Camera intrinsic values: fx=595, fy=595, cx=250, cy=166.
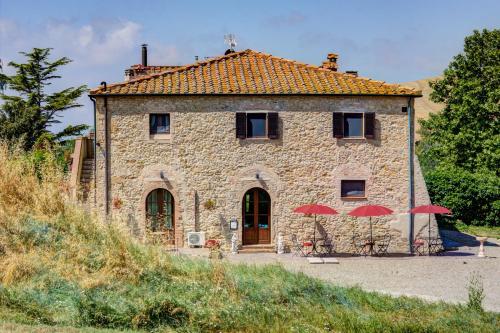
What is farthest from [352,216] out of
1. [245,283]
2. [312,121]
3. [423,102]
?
[423,102]

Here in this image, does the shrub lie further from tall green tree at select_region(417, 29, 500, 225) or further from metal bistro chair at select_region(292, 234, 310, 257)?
metal bistro chair at select_region(292, 234, 310, 257)

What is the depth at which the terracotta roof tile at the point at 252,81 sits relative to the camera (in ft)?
68.2

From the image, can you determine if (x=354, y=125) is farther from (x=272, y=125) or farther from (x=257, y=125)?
(x=257, y=125)

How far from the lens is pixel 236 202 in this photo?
21.0 m

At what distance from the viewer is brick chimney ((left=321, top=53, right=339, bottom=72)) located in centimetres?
2348

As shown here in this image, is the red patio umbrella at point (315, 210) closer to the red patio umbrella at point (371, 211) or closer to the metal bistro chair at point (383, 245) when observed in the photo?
the red patio umbrella at point (371, 211)

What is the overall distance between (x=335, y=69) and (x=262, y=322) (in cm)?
1443

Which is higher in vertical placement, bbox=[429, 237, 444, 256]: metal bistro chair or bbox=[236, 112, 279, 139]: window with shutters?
bbox=[236, 112, 279, 139]: window with shutters

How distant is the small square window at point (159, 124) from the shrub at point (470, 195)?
16913mm

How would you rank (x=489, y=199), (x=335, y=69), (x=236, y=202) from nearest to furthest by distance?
1. (x=236, y=202)
2. (x=335, y=69)
3. (x=489, y=199)

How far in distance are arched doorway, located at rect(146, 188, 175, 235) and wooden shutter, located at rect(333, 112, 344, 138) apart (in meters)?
6.24

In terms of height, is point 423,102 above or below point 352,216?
above

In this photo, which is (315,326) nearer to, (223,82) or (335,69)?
Result: (223,82)

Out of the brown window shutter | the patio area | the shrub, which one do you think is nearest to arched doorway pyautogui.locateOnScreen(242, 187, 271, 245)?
the patio area
